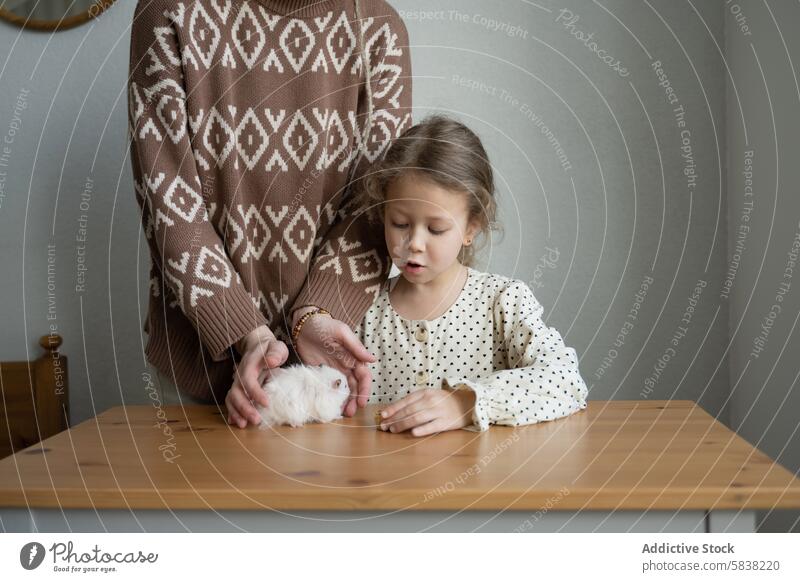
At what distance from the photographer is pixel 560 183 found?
139 centimetres

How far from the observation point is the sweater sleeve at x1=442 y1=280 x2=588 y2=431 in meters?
0.79

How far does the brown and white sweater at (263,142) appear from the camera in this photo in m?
0.94

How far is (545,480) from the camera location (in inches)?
23.7

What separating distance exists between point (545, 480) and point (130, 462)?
14.2 inches

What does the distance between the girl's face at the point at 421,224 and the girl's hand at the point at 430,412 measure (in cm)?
24

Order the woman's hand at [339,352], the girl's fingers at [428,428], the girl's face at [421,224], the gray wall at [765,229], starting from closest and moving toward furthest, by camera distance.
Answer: the girl's fingers at [428,428] → the woman's hand at [339,352] → the girl's face at [421,224] → the gray wall at [765,229]

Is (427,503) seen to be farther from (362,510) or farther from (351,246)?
(351,246)

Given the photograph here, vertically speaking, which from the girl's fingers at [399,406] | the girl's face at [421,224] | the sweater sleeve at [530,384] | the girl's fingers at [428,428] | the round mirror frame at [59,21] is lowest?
the girl's fingers at [428,428]

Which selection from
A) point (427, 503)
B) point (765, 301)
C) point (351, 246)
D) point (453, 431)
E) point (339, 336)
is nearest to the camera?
point (427, 503)

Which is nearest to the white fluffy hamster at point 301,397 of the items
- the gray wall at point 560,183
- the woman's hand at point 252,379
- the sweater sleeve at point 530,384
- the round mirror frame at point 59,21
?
the woman's hand at point 252,379

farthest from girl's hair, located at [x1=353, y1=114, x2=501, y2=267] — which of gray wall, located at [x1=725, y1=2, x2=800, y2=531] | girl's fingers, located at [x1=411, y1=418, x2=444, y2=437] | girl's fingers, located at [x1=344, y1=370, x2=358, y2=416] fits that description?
gray wall, located at [x1=725, y1=2, x2=800, y2=531]

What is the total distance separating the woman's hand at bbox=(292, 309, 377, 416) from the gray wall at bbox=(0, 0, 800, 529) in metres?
0.59

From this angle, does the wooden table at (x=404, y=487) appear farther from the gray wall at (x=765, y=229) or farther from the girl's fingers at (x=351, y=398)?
the gray wall at (x=765, y=229)

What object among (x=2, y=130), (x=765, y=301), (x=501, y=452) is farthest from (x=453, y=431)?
(x=2, y=130)
